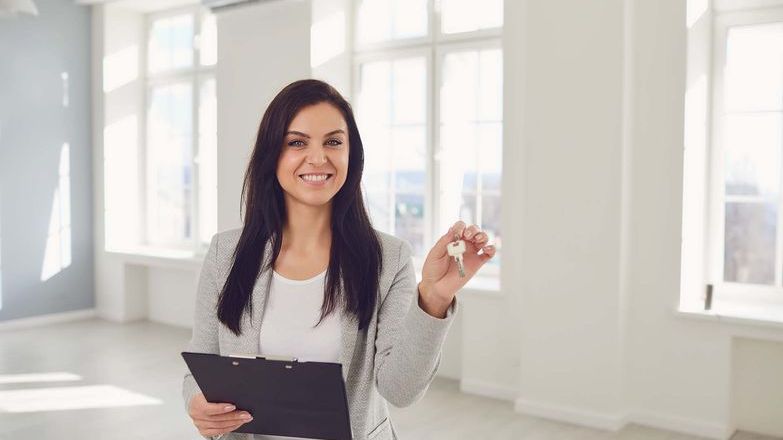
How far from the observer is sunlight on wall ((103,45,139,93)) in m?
7.40

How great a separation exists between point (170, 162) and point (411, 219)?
3031mm

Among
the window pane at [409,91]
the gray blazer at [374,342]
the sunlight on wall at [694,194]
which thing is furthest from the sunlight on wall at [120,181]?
the gray blazer at [374,342]

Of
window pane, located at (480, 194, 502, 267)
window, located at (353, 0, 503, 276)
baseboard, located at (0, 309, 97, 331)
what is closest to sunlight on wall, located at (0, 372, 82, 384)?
baseboard, located at (0, 309, 97, 331)

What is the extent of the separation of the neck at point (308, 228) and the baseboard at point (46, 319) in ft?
20.2

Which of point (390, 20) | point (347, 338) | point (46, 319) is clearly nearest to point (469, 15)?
point (390, 20)

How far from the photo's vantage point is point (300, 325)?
1.64 metres

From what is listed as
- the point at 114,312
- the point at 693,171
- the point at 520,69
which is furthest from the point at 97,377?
the point at 693,171

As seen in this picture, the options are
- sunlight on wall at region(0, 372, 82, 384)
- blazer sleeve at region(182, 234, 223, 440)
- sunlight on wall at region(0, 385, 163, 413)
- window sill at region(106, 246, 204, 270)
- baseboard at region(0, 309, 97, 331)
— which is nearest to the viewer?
blazer sleeve at region(182, 234, 223, 440)

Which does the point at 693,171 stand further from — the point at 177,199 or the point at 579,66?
the point at 177,199

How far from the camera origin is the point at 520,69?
15.6ft

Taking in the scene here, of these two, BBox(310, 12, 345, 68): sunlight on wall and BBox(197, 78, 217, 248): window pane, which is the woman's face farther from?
BBox(197, 78, 217, 248): window pane

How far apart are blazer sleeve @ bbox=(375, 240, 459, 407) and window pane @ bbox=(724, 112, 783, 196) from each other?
3441 millimetres

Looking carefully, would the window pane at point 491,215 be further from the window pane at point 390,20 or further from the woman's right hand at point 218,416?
the woman's right hand at point 218,416

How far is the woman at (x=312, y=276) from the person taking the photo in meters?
1.61
